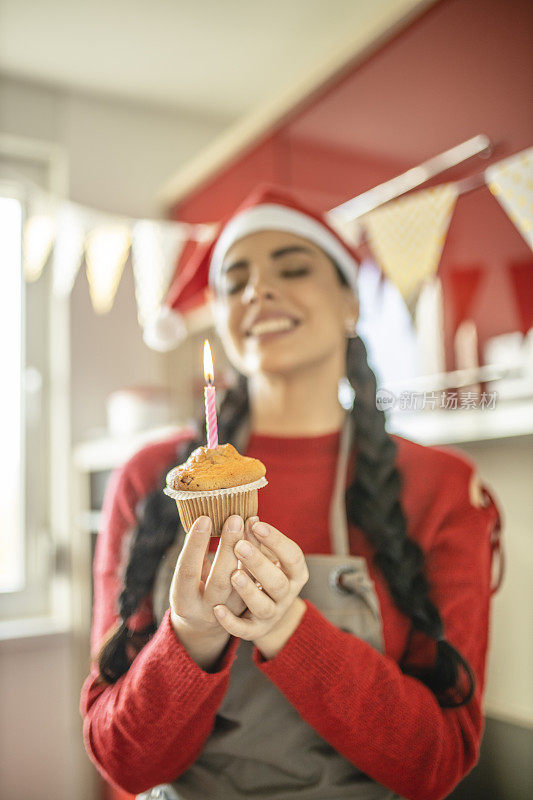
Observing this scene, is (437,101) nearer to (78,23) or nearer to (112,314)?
(78,23)

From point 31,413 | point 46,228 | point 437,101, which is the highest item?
point 437,101

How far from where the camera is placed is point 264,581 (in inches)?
13.2

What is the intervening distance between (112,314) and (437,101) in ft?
2.19

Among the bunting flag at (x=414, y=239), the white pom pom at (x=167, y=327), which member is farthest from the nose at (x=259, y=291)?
the bunting flag at (x=414, y=239)

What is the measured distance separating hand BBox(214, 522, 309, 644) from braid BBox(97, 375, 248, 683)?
2.1 inches

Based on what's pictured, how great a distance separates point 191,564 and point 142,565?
0.09 meters

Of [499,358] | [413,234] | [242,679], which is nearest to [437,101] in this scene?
[413,234]

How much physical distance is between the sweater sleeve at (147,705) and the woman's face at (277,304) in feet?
0.49

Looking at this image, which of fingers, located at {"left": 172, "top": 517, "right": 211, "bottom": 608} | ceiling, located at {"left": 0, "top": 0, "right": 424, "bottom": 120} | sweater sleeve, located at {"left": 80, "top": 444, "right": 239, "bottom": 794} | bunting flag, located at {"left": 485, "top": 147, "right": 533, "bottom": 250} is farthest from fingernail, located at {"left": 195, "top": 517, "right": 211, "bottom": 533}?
bunting flag, located at {"left": 485, "top": 147, "right": 533, "bottom": 250}

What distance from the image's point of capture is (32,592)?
27.4 inches

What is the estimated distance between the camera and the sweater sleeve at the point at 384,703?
0.44m

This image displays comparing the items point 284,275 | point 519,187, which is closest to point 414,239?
point 519,187

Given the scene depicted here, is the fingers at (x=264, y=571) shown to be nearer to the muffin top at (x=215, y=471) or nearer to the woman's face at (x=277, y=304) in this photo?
the muffin top at (x=215, y=471)

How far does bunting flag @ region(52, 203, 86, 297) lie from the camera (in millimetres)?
1193
